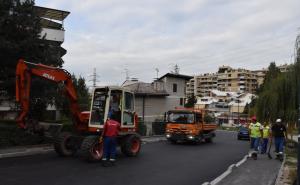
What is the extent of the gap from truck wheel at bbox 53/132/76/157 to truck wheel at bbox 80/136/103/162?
1.73 metres

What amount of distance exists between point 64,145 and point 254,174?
25.2 ft

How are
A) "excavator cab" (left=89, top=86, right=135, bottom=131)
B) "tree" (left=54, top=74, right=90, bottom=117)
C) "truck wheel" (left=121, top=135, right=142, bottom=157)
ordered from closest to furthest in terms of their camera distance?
"excavator cab" (left=89, top=86, right=135, bottom=131) → "truck wheel" (left=121, top=135, right=142, bottom=157) → "tree" (left=54, top=74, right=90, bottom=117)

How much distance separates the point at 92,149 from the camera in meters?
16.8

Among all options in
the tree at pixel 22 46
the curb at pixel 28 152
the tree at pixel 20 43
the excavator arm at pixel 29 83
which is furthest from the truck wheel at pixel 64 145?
the tree at pixel 20 43

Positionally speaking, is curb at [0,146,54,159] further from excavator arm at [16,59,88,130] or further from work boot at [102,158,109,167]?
work boot at [102,158,109,167]

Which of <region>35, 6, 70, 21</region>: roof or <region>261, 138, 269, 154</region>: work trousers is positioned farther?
<region>35, 6, 70, 21</region>: roof

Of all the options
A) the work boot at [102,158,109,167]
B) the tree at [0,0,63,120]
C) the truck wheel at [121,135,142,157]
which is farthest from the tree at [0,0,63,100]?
the work boot at [102,158,109,167]

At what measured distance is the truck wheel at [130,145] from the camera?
1933 centimetres

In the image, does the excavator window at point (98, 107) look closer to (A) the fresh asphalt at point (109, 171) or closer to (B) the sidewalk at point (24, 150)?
(A) the fresh asphalt at point (109, 171)

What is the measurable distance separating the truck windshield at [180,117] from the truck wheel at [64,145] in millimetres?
13015

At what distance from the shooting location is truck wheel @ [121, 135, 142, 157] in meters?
19.3

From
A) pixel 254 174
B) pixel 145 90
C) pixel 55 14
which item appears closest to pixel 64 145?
pixel 254 174

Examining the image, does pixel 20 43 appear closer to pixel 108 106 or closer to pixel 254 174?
pixel 108 106

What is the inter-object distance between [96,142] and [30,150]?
14.8 ft
